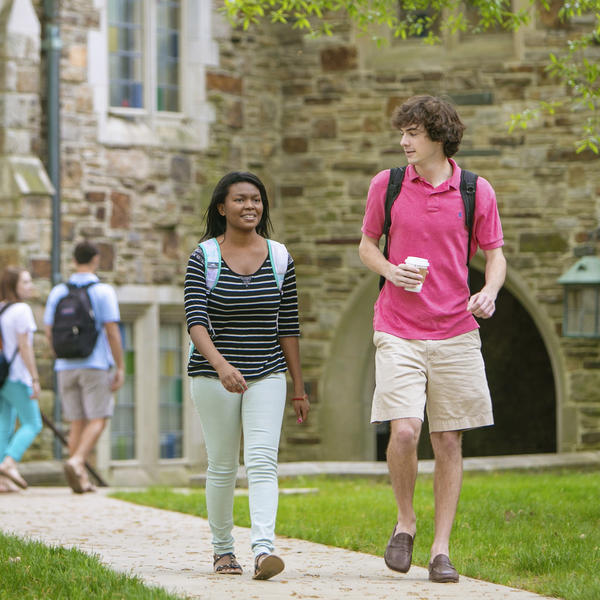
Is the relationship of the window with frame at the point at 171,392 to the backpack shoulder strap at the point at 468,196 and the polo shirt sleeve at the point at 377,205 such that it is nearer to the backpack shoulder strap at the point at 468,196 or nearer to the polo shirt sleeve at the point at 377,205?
the polo shirt sleeve at the point at 377,205

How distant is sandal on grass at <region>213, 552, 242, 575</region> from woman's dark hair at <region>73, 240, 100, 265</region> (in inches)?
179

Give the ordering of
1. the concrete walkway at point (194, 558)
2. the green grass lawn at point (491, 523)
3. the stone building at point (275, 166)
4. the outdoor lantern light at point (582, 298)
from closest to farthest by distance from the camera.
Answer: the concrete walkway at point (194, 558), the green grass lawn at point (491, 523), the stone building at point (275, 166), the outdoor lantern light at point (582, 298)

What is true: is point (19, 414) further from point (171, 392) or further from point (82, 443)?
point (171, 392)

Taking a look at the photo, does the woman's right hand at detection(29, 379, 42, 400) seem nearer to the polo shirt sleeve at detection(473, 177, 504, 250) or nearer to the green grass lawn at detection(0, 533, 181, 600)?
the green grass lawn at detection(0, 533, 181, 600)

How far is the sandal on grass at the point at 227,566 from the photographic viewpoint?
19.2 ft

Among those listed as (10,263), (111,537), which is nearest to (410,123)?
(111,537)

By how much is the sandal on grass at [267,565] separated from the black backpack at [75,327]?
4.62 metres

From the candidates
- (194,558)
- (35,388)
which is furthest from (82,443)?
(194,558)

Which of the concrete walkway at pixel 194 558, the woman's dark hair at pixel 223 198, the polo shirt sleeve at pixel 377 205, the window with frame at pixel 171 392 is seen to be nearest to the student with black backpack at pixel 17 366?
the concrete walkway at pixel 194 558

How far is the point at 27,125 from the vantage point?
1266cm

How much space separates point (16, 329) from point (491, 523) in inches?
153

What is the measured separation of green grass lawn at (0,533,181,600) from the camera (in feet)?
17.1

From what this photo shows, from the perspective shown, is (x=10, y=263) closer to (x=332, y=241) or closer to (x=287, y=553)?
(x=332, y=241)

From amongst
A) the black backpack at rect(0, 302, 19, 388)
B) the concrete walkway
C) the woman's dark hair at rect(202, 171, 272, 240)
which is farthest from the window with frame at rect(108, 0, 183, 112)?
the woman's dark hair at rect(202, 171, 272, 240)
